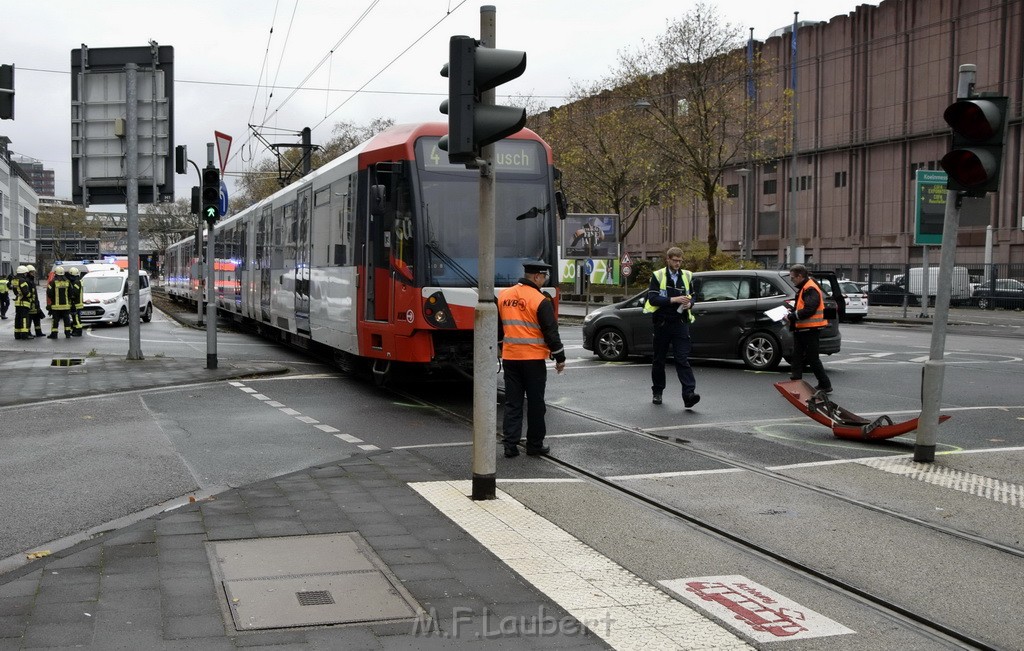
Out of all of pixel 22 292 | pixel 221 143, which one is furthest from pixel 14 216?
pixel 221 143

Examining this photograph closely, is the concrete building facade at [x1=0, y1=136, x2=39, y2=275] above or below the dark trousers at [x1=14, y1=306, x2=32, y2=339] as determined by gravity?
above

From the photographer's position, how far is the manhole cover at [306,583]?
4.91m

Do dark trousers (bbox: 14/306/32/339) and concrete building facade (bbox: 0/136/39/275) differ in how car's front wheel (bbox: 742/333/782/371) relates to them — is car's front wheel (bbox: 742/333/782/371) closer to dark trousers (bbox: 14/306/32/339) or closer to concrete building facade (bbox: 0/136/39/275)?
dark trousers (bbox: 14/306/32/339)

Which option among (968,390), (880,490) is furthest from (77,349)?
(880,490)

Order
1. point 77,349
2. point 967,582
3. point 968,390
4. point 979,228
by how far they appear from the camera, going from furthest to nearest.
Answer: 1. point 979,228
2. point 77,349
3. point 968,390
4. point 967,582

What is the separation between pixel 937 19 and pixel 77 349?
4833 centimetres

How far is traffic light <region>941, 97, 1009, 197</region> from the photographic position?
336 inches

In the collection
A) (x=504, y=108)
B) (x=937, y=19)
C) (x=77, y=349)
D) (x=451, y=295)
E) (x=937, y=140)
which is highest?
(x=937, y=19)

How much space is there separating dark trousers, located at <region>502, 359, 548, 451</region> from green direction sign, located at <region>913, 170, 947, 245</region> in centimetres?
3138

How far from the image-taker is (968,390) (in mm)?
14672

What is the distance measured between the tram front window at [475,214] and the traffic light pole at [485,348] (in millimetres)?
5538

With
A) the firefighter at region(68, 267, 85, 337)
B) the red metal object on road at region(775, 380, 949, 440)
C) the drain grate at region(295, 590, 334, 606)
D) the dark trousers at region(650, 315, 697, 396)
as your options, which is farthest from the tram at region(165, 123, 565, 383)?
the firefighter at region(68, 267, 85, 337)

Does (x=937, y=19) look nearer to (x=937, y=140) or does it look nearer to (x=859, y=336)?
(x=937, y=140)

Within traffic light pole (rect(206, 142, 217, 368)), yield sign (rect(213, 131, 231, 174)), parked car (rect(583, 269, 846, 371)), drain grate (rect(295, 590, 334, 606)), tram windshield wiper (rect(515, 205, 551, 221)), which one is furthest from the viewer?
yield sign (rect(213, 131, 231, 174))
